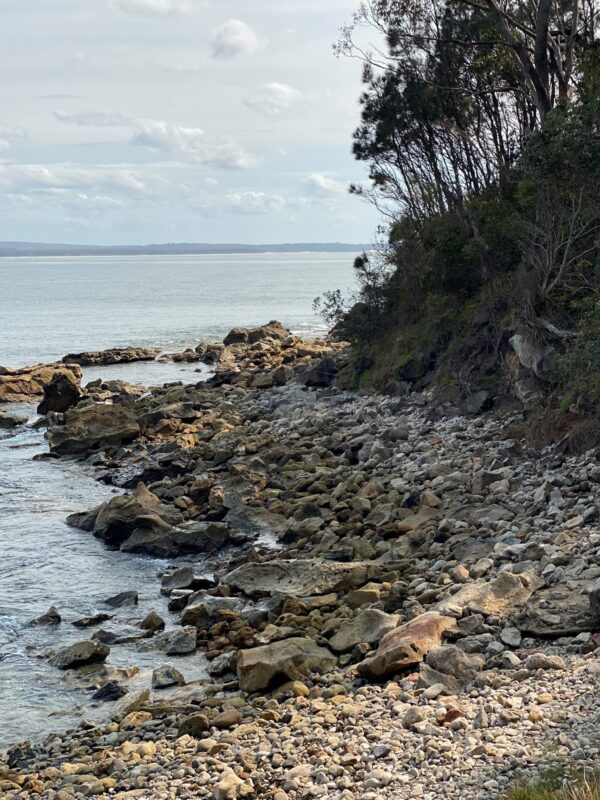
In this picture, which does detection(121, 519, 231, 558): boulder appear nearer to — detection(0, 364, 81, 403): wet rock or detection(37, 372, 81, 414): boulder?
detection(37, 372, 81, 414): boulder

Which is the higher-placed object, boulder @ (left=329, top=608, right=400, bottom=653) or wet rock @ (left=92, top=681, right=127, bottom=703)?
boulder @ (left=329, top=608, right=400, bottom=653)

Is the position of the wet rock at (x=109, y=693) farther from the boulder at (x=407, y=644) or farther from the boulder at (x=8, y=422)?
the boulder at (x=8, y=422)

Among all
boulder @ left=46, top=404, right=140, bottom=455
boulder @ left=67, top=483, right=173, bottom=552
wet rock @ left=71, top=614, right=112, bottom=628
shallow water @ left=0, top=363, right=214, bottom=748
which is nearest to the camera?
shallow water @ left=0, top=363, right=214, bottom=748

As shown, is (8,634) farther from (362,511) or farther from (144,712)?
(362,511)

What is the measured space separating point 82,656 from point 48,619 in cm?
190

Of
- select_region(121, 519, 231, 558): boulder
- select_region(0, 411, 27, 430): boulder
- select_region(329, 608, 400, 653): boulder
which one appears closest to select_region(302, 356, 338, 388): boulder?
select_region(0, 411, 27, 430): boulder

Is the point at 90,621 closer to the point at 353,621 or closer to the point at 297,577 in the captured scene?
the point at 297,577

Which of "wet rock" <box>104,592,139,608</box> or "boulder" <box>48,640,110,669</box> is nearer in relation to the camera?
"boulder" <box>48,640,110,669</box>

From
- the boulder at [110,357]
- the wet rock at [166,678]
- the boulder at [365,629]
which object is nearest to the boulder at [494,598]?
the boulder at [365,629]

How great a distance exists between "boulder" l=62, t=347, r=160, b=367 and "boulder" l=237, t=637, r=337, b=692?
128 ft

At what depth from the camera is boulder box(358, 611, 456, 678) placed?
9961 millimetres

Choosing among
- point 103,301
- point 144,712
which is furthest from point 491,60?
point 103,301

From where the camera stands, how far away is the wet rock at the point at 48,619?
14133 millimetres

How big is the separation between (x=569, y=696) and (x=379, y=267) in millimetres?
22703
